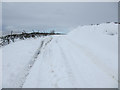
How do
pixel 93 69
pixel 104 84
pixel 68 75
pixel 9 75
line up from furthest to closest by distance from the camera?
pixel 9 75, pixel 93 69, pixel 68 75, pixel 104 84

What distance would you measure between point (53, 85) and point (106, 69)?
2.54 meters

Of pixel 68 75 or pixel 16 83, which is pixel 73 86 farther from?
pixel 16 83

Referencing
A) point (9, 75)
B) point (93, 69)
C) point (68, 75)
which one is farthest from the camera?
point (9, 75)

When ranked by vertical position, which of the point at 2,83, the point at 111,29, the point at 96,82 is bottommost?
the point at 2,83

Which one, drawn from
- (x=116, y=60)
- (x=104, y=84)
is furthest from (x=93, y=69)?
(x=104, y=84)

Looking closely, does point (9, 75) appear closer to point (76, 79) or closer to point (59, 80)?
point (59, 80)

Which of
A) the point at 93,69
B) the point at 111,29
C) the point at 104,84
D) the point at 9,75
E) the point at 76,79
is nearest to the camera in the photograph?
the point at 104,84

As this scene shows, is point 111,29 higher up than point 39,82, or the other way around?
point 111,29

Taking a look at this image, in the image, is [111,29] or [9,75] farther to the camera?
[111,29]

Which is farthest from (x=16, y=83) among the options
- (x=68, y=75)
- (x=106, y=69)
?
(x=106, y=69)

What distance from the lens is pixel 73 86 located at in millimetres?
5312

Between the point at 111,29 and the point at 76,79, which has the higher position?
the point at 111,29

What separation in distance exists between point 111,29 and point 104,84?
8832mm

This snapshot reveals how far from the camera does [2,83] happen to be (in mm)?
6535
